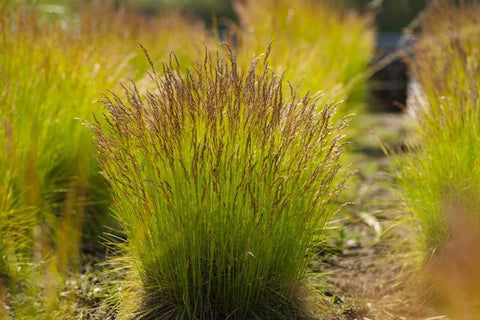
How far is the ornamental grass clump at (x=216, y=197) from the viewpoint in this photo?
Answer: 243 cm

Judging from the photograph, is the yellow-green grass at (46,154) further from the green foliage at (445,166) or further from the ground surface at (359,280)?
the green foliage at (445,166)

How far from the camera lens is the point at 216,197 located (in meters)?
2.45

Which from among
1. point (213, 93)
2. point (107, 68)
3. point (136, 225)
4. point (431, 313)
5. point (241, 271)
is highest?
point (107, 68)

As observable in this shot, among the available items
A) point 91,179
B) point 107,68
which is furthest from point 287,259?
point 107,68

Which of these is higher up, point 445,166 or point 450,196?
point 445,166

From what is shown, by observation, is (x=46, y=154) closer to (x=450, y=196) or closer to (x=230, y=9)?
(x=450, y=196)

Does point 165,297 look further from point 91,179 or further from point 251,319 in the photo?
point 91,179

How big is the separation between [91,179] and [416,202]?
183 centimetres

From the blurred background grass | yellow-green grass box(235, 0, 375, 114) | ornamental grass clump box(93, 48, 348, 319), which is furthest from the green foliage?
the blurred background grass

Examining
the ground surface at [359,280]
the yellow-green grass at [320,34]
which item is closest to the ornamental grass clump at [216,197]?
the ground surface at [359,280]

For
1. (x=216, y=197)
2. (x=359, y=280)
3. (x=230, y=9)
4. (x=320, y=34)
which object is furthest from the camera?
(x=230, y=9)

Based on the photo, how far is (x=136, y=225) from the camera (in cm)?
251

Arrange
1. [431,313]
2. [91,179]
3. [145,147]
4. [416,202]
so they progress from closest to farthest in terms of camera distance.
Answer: [145,147], [431,313], [416,202], [91,179]

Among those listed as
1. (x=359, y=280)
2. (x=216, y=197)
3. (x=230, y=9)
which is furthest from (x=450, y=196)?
(x=230, y=9)
